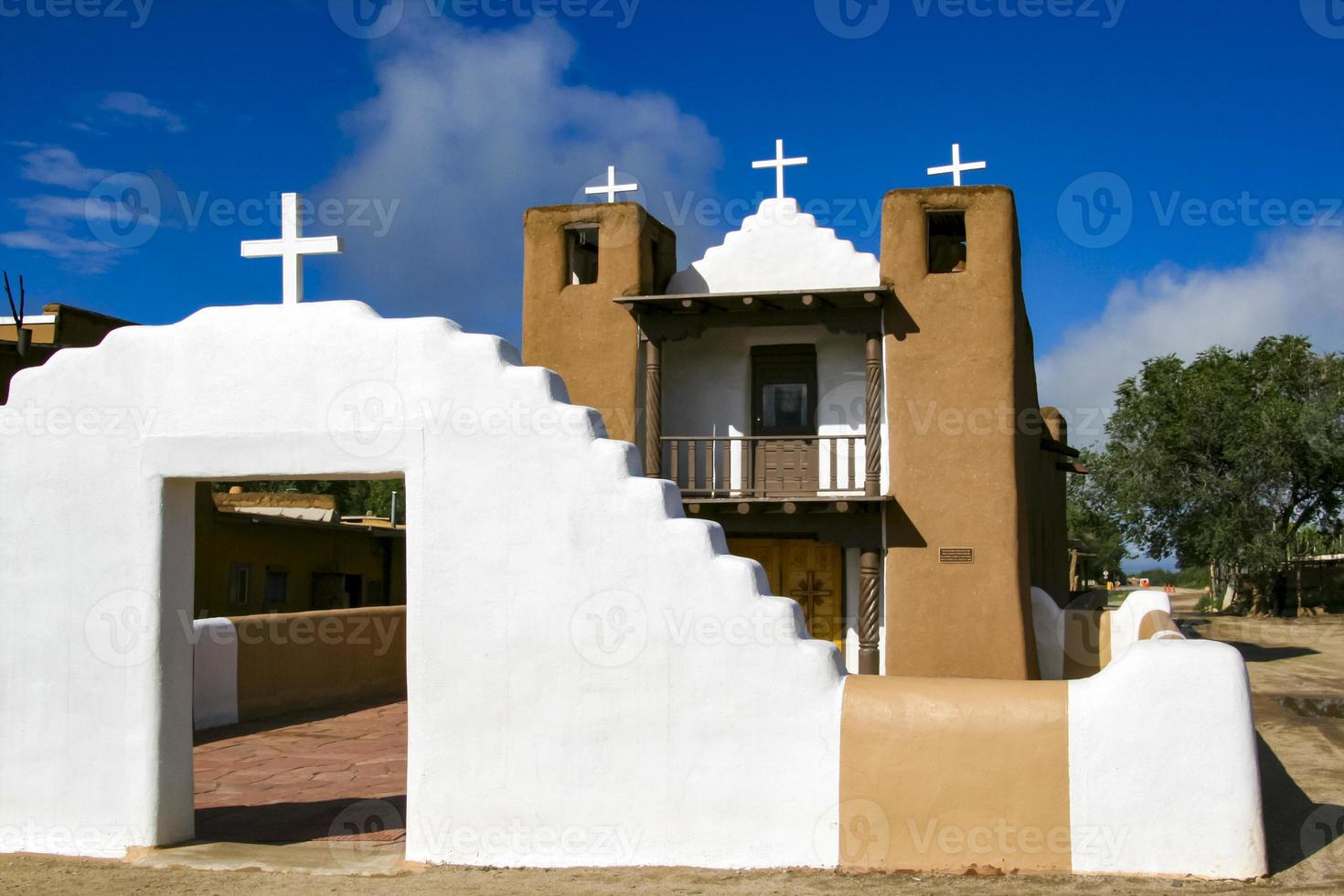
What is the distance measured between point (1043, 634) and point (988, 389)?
11.6 feet

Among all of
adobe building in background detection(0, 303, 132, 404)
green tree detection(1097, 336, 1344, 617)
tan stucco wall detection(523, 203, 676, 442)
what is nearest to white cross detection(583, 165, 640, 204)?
tan stucco wall detection(523, 203, 676, 442)

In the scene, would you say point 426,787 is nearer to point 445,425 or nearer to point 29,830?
point 445,425

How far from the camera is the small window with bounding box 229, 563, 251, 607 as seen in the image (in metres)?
21.5

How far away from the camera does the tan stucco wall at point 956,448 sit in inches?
610

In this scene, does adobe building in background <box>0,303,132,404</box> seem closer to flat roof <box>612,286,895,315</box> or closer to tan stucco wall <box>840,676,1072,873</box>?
flat roof <box>612,286,895,315</box>

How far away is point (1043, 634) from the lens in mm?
16578

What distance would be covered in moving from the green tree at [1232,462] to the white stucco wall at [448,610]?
29947 millimetres

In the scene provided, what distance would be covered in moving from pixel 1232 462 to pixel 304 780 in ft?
100

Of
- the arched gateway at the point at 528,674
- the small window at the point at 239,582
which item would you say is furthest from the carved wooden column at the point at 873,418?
the small window at the point at 239,582

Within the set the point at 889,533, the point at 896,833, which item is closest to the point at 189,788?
the point at 896,833

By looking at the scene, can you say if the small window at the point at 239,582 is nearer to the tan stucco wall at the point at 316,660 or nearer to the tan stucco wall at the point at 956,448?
the tan stucco wall at the point at 316,660

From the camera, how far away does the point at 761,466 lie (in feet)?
56.2

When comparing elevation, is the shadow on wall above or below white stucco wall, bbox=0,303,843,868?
below

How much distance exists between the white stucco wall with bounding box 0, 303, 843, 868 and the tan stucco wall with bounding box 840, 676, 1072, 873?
176 mm
